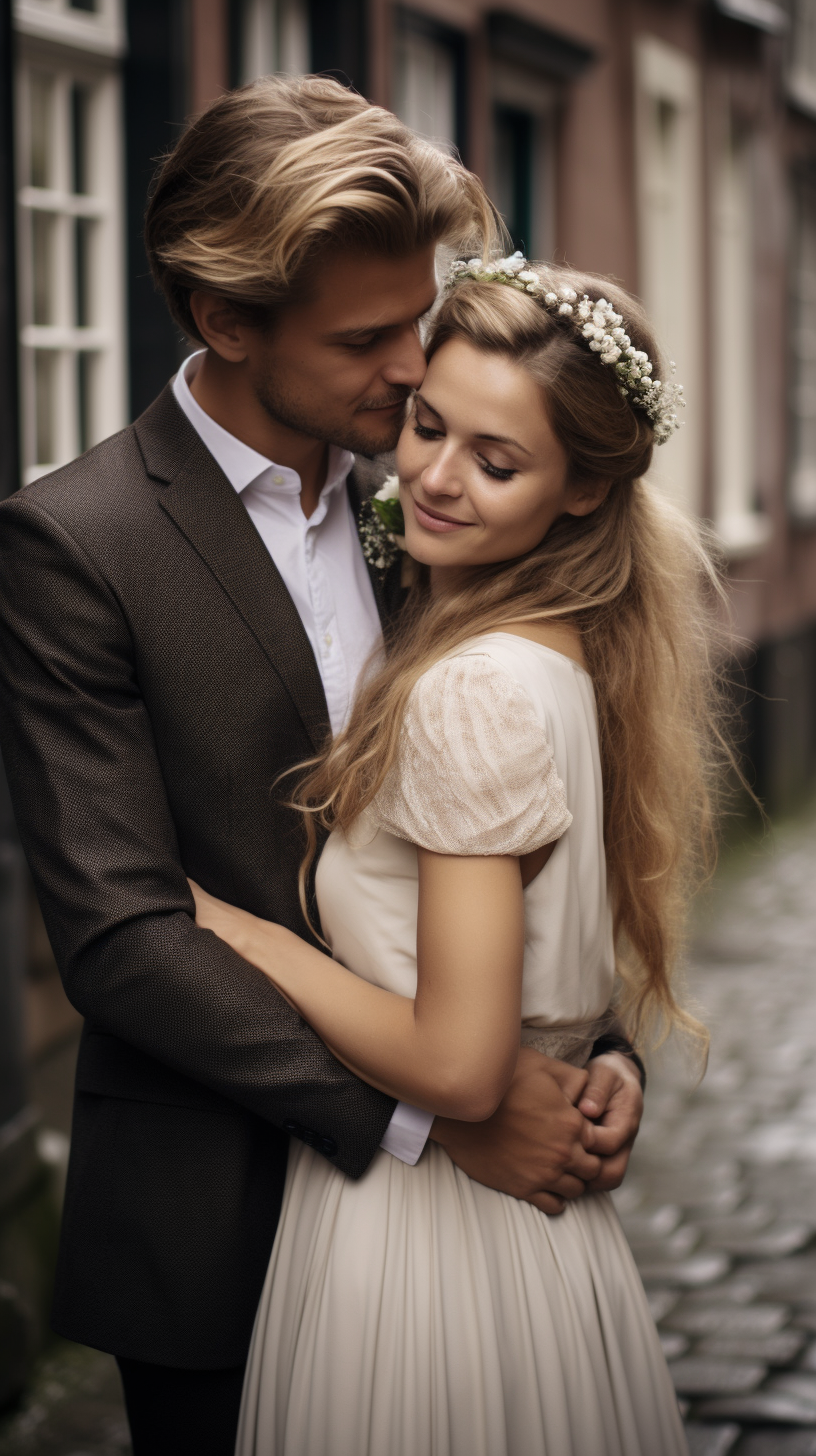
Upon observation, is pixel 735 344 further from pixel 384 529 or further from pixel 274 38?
pixel 384 529

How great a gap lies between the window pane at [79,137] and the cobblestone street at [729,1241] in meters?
3.38

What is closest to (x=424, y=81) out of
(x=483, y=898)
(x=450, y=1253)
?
(x=483, y=898)

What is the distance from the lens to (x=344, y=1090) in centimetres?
198

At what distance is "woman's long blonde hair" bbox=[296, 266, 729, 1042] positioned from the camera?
200 centimetres

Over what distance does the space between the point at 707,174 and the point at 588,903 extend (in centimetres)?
968

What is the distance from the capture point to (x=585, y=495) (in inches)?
83.4

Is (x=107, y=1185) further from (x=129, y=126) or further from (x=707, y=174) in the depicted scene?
(x=707, y=174)

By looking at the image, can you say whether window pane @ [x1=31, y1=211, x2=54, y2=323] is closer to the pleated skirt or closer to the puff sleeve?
the puff sleeve

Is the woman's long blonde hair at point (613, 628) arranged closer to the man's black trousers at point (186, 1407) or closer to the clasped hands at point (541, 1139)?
the clasped hands at point (541, 1139)

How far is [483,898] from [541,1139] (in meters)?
0.41

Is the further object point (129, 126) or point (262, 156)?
point (129, 126)

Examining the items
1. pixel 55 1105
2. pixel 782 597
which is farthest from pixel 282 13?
pixel 782 597

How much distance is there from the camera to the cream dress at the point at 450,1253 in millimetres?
1907

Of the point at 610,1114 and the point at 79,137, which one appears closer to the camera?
the point at 610,1114
